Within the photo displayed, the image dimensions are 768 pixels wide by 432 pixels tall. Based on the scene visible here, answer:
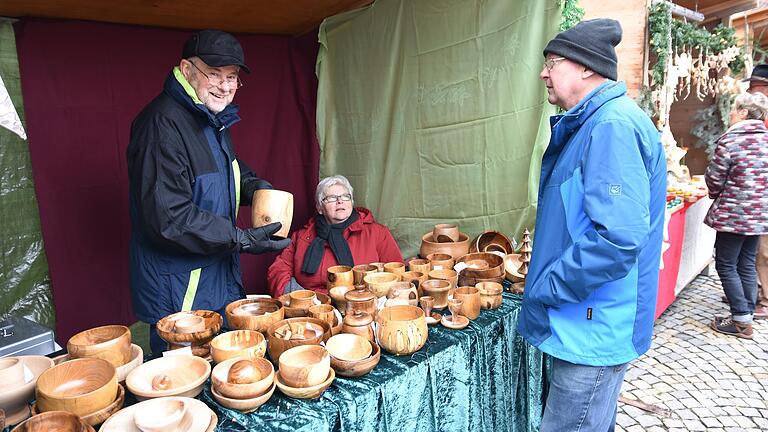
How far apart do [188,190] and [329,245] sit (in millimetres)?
1132

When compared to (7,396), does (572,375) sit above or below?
below

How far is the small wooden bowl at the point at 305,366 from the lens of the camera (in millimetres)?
1238

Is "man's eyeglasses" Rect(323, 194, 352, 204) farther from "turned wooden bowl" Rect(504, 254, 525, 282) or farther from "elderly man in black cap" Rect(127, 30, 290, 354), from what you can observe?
"turned wooden bowl" Rect(504, 254, 525, 282)

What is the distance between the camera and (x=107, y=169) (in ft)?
9.62

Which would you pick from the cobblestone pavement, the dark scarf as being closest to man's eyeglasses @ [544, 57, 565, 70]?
the dark scarf

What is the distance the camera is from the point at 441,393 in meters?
1.59

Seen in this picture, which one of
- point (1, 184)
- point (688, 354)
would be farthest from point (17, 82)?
point (688, 354)

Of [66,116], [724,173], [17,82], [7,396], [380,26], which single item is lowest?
[7,396]

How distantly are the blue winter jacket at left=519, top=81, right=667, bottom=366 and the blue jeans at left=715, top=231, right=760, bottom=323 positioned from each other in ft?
9.06

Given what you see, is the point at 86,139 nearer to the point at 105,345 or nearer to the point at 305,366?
the point at 105,345

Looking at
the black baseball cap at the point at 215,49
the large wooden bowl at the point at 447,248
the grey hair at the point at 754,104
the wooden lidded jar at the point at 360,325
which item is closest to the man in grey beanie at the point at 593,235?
the wooden lidded jar at the point at 360,325

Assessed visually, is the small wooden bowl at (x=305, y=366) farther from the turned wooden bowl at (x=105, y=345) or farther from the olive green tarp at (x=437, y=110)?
the olive green tarp at (x=437, y=110)

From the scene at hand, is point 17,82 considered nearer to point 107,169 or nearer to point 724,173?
point 107,169

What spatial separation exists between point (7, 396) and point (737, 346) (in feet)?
14.0
